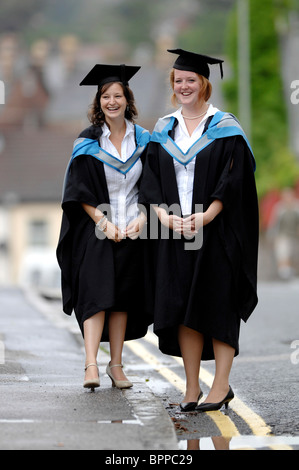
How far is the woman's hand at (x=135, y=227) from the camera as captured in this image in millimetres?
6941

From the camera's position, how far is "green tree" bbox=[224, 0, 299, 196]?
135 feet

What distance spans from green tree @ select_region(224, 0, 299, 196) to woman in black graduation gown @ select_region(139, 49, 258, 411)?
3415cm

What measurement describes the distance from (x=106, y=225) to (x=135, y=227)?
18cm

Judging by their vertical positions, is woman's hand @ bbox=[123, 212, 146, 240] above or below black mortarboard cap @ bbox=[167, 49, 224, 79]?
below

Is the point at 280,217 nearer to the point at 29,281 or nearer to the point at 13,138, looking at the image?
the point at 29,281

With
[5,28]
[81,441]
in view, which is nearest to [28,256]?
[81,441]

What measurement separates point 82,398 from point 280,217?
19074 millimetres

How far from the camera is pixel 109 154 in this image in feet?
23.1

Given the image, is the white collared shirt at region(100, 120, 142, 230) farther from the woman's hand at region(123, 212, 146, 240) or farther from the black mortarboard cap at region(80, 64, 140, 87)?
the black mortarboard cap at region(80, 64, 140, 87)

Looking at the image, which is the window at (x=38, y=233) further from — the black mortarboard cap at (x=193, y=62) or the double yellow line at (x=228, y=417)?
the black mortarboard cap at (x=193, y=62)

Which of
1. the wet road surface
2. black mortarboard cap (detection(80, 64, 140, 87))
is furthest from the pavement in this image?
black mortarboard cap (detection(80, 64, 140, 87))

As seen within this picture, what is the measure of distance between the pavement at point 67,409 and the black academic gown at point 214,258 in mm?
536

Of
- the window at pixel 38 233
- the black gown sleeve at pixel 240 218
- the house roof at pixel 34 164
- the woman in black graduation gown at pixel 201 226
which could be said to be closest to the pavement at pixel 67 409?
the woman in black graduation gown at pixel 201 226

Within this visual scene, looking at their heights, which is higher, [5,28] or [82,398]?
[5,28]
